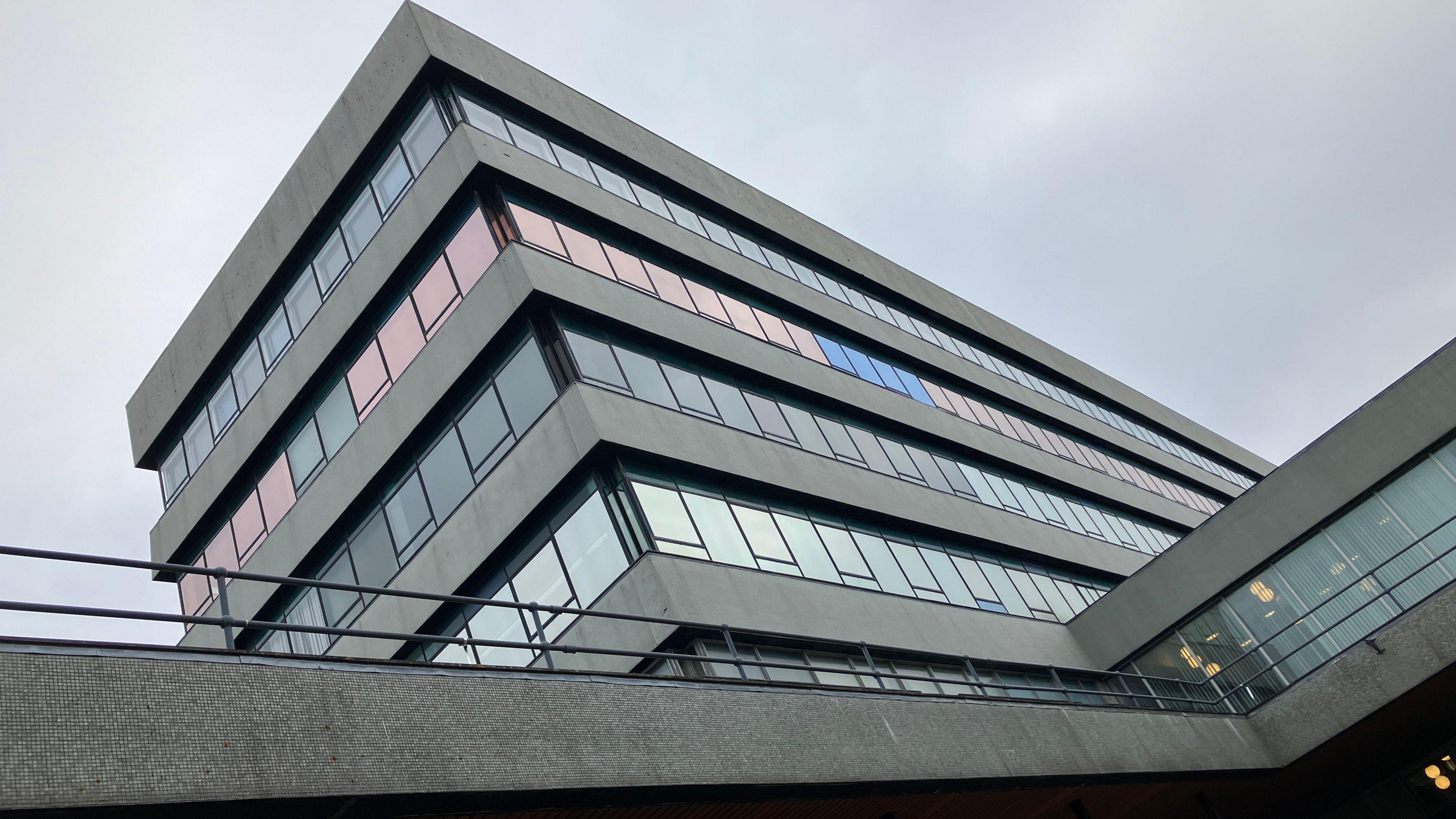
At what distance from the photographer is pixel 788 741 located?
11852mm

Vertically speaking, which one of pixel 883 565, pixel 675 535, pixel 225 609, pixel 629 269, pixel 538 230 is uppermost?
pixel 538 230

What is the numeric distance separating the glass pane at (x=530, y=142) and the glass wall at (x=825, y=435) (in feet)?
21.2

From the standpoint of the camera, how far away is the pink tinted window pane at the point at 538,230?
938 inches

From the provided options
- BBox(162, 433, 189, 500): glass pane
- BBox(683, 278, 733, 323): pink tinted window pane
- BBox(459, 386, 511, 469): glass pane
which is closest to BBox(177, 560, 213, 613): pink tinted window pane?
BBox(162, 433, 189, 500): glass pane

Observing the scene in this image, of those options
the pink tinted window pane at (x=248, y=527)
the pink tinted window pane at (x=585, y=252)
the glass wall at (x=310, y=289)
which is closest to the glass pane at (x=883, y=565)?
the pink tinted window pane at (x=585, y=252)

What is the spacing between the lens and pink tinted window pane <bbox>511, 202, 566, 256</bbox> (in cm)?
2383

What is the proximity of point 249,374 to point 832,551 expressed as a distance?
1789cm

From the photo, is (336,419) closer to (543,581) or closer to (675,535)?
(543,581)

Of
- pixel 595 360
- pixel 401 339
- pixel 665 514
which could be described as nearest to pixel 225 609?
pixel 665 514

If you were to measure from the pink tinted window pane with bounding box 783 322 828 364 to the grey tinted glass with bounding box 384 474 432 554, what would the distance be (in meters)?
11.7

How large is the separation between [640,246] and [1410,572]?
19.8 meters

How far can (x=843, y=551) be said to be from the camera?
24.7m

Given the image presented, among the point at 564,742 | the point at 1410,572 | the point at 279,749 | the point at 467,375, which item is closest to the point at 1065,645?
the point at 1410,572

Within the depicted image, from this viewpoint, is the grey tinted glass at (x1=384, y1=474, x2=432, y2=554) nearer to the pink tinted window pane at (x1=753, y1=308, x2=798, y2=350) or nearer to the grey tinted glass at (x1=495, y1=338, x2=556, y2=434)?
the grey tinted glass at (x1=495, y1=338, x2=556, y2=434)
